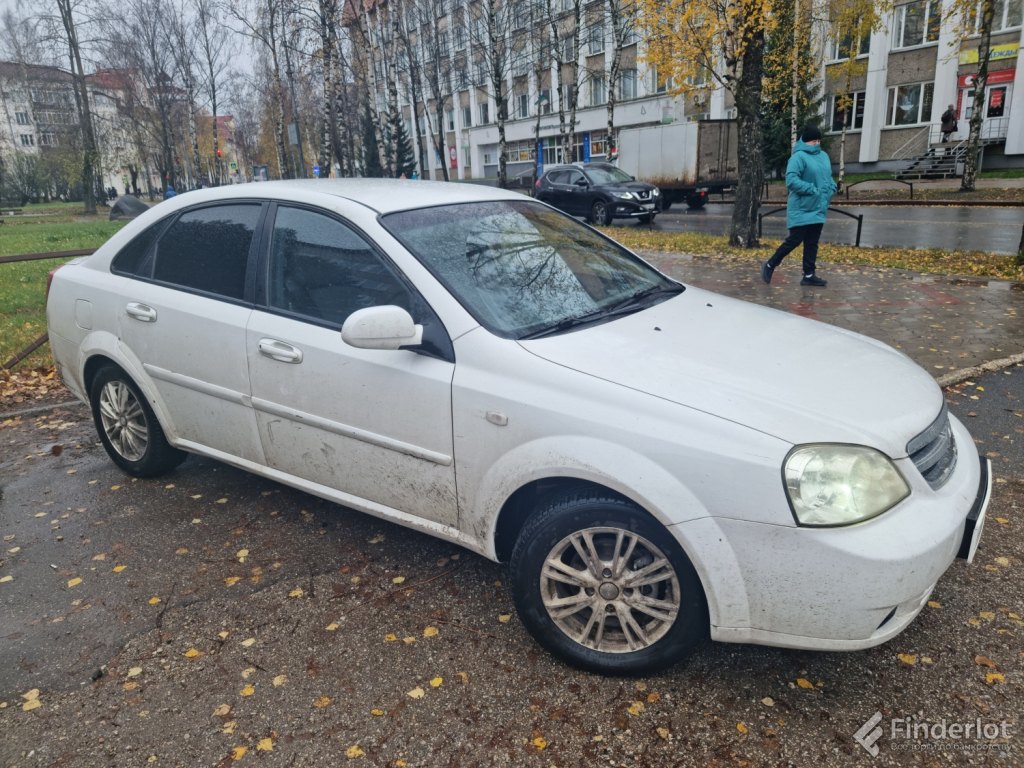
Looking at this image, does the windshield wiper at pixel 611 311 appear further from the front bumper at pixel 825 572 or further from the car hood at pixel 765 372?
the front bumper at pixel 825 572

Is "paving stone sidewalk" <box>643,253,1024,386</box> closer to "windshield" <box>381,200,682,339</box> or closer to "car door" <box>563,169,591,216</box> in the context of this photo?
"windshield" <box>381,200,682,339</box>

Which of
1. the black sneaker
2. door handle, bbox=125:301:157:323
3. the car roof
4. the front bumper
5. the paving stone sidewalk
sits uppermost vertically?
the car roof

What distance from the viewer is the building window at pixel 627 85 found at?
140 ft

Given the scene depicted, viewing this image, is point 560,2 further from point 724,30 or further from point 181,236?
point 181,236

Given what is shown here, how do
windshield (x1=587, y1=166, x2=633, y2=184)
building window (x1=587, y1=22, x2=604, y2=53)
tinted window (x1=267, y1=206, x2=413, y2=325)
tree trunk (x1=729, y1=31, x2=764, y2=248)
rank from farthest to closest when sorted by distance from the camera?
1. building window (x1=587, y1=22, x2=604, y2=53)
2. windshield (x1=587, y1=166, x2=633, y2=184)
3. tree trunk (x1=729, y1=31, x2=764, y2=248)
4. tinted window (x1=267, y1=206, x2=413, y2=325)

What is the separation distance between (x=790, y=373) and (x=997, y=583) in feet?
4.79

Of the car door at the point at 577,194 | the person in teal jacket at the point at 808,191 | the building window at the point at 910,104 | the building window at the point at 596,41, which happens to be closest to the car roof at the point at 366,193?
the person in teal jacket at the point at 808,191

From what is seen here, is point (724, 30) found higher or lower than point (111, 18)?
lower

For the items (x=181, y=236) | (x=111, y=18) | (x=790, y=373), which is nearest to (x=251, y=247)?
(x=181, y=236)

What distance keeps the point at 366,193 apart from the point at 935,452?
2.69 meters

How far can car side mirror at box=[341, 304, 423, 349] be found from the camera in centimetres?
284

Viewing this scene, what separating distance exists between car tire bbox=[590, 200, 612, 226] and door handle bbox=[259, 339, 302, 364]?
18060 millimetres

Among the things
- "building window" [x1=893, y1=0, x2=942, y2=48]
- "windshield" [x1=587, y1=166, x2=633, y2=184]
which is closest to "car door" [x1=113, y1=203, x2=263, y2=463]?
"windshield" [x1=587, y1=166, x2=633, y2=184]

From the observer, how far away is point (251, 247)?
373 centimetres
